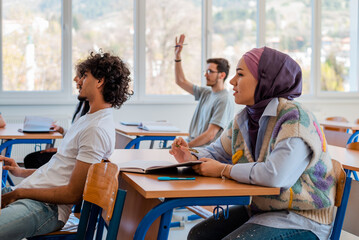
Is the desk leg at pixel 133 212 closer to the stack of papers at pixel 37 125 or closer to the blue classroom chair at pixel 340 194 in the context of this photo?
the blue classroom chair at pixel 340 194

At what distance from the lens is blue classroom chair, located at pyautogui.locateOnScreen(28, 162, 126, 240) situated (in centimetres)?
145

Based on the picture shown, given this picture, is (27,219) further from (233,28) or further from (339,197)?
(233,28)

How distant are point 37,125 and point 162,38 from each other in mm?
2613

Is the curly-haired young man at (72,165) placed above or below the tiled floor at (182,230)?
above

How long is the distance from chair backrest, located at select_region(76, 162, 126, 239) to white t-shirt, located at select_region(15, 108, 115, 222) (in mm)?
161

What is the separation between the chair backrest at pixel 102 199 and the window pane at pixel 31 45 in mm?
3949

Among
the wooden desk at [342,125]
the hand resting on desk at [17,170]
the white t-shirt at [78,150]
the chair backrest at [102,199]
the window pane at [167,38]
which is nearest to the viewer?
the chair backrest at [102,199]

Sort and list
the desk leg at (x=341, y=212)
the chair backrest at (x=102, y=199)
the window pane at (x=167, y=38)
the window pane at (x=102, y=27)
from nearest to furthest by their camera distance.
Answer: the chair backrest at (x=102, y=199) < the desk leg at (x=341, y=212) < the window pane at (x=102, y=27) < the window pane at (x=167, y=38)

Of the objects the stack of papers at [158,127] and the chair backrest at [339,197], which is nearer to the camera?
the chair backrest at [339,197]

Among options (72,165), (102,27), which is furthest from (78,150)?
(102,27)

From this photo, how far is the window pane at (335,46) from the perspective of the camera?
6.65 metres

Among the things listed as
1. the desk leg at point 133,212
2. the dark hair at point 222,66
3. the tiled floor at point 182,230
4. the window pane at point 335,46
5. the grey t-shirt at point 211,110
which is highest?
the window pane at point 335,46

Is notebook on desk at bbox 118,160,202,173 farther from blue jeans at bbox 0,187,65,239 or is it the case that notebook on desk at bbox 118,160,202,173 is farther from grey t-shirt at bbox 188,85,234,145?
grey t-shirt at bbox 188,85,234,145

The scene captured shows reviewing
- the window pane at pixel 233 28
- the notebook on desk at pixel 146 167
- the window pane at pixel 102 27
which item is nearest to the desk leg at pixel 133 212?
the notebook on desk at pixel 146 167
